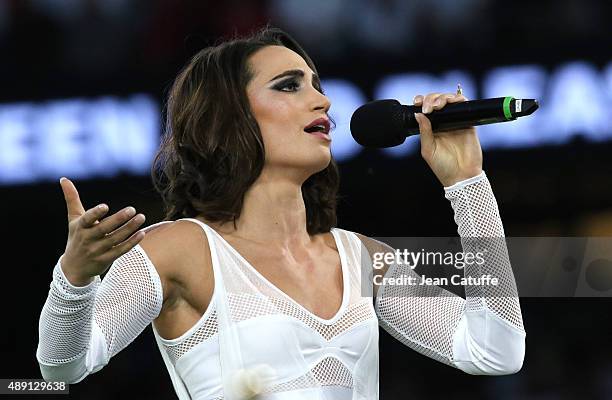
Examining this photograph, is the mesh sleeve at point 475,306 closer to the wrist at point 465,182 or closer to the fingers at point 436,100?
the wrist at point 465,182

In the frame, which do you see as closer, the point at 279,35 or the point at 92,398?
the point at 279,35

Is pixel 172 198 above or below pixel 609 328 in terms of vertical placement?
above

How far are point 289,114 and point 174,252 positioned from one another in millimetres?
337

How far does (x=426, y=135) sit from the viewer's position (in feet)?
5.97

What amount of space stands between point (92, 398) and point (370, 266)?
1803 millimetres

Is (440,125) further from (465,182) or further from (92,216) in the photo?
(92,216)

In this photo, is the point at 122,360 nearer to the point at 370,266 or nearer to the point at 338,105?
the point at 338,105

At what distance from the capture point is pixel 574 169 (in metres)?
3.44

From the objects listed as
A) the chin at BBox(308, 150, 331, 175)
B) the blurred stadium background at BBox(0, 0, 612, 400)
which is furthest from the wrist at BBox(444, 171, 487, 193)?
the blurred stadium background at BBox(0, 0, 612, 400)

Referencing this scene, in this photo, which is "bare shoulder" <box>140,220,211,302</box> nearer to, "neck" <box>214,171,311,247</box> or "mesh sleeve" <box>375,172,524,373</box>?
"neck" <box>214,171,311,247</box>

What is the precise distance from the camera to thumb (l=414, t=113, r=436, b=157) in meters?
1.79

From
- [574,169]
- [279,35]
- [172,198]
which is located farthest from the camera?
[574,169]

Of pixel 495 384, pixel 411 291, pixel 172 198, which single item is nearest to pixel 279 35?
pixel 172 198

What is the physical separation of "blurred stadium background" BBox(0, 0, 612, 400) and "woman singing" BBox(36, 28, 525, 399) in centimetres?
139
